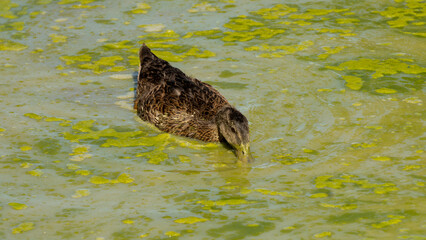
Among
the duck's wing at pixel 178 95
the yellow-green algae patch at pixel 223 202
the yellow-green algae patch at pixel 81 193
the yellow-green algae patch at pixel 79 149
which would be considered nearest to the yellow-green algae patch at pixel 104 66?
the duck's wing at pixel 178 95

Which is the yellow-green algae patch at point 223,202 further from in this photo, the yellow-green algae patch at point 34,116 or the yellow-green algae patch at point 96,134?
the yellow-green algae patch at point 34,116

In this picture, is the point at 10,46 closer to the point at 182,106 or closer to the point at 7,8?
the point at 7,8

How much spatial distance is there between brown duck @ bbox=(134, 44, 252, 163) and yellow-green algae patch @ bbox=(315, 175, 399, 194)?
139cm

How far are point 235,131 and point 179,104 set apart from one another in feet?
5.07

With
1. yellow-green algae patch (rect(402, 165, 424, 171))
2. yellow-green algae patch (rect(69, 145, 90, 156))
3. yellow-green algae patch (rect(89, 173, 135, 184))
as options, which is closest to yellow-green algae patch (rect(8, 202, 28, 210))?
yellow-green algae patch (rect(89, 173, 135, 184))

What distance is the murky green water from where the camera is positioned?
285 inches

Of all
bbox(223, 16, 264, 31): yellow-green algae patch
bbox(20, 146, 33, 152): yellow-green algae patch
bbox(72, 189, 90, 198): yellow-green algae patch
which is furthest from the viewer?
bbox(223, 16, 264, 31): yellow-green algae patch

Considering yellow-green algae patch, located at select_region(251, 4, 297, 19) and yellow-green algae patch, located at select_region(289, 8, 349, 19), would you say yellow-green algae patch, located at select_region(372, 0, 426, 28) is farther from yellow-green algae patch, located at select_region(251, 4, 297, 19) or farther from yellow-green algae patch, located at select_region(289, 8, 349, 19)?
yellow-green algae patch, located at select_region(251, 4, 297, 19)

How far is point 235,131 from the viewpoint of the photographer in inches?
353

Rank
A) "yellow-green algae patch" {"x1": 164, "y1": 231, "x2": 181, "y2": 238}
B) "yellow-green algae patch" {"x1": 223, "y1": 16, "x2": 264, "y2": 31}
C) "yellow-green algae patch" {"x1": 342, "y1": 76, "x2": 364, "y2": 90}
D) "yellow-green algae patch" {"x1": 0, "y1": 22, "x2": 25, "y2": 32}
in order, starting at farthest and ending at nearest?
"yellow-green algae patch" {"x1": 0, "y1": 22, "x2": 25, "y2": 32} < "yellow-green algae patch" {"x1": 223, "y1": 16, "x2": 264, "y2": 31} < "yellow-green algae patch" {"x1": 342, "y1": 76, "x2": 364, "y2": 90} < "yellow-green algae patch" {"x1": 164, "y1": 231, "x2": 181, "y2": 238}

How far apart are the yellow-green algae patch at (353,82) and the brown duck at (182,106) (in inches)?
82.9

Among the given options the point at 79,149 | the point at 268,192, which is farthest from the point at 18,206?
the point at 268,192

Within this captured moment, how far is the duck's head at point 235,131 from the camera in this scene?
8805 millimetres

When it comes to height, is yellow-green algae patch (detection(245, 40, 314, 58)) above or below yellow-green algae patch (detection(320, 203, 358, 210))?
above
